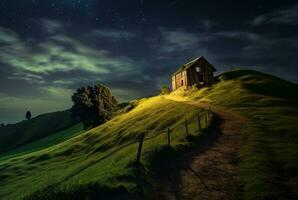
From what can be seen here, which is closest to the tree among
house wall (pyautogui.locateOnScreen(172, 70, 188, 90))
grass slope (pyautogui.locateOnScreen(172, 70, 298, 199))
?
house wall (pyautogui.locateOnScreen(172, 70, 188, 90))

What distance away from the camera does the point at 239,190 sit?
2488 centimetres

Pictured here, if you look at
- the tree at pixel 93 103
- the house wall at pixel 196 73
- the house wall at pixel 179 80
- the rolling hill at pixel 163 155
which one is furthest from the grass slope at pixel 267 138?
the tree at pixel 93 103

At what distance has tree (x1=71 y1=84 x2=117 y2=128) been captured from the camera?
121 metres

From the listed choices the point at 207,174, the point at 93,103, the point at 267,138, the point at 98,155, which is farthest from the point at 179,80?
the point at 207,174

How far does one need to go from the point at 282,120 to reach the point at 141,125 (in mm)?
32082

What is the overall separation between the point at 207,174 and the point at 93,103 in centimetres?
9937

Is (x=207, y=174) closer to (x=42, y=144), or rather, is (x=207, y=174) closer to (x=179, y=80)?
(x=42, y=144)

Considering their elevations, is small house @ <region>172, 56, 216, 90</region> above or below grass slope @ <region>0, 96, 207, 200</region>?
above

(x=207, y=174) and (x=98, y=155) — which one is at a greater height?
(x=207, y=174)

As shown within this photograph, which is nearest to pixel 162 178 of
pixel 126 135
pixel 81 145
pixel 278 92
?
pixel 126 135

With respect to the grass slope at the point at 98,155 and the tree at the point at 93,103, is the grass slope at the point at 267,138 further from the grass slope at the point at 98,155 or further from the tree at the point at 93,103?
the tree at the point at 93,103

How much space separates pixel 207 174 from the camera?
2883 centimetres

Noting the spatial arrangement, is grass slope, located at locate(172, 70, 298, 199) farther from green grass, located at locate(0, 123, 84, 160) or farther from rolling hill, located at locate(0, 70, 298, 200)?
green grass, located at locate(0, 123, 84, 160)

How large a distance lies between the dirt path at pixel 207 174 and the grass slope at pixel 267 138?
1.06 meters
